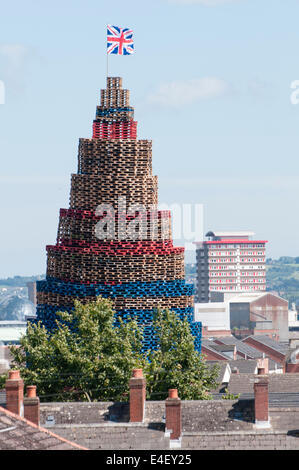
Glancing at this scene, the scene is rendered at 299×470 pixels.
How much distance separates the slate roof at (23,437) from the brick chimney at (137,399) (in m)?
25.3

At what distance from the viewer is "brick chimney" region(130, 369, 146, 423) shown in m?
69.2

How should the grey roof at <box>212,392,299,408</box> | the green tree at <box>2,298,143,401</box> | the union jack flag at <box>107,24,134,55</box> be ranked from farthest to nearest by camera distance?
the union jack flag at <box>107,24,134,55</box> < the green tree at <box>2,298,143,401</box> < the grey roof at <box>212,392,299,408</box>

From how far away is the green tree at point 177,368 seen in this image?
301 ft

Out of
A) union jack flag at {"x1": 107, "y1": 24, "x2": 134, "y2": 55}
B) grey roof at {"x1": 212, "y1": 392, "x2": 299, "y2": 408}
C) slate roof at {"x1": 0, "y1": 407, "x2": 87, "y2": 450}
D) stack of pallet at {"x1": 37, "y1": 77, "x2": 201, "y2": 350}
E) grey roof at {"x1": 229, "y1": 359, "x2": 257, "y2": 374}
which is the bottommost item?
grey roof at {"x1": 212, "y1": 392, "x2": 299, "y2": 408}

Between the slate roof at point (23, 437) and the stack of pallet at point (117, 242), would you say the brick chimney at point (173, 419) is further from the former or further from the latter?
the stack of pallet at point (117, 242)

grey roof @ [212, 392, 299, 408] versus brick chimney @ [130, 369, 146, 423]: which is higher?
brick chimney @ [130, 369, 146, 423]

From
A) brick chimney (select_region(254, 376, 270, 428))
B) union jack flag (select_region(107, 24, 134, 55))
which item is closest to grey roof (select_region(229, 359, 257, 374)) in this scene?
union jack flag (select_region(107, 24, 134, 55))

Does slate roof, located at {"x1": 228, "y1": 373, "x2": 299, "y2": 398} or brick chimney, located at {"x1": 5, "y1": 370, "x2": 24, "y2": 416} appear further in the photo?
slate roof, located at {"x1": 228, "y1": 373, "x2": 299, "y2": 398}

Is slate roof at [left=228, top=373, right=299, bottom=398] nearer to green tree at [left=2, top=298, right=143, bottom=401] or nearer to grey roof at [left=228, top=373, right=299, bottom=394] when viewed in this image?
grey roof at [left=228, top=373, right=299, bottom=394]

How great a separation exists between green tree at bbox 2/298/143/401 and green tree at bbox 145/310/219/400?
1.64m

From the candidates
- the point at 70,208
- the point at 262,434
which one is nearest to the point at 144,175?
the point at 70,208

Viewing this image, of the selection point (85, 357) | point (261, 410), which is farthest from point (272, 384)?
point (261, 410)

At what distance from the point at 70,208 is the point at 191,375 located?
2623 cm
